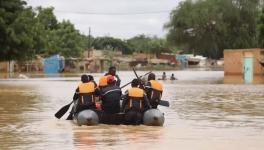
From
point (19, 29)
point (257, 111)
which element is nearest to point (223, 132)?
point (257, 111)

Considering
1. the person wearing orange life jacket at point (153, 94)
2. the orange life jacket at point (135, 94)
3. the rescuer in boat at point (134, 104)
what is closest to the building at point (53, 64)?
the person wearing orange life jacket at point (153, 94)

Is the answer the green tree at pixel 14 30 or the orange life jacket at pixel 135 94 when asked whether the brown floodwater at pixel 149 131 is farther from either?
the green tree at pixel 14 30

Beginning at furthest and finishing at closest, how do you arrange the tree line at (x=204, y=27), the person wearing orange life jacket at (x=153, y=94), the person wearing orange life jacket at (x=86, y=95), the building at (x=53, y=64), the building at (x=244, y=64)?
1. the tree line at (x=204, y=27)
2. the building at (x=53, y=64)
3. the building at (x=244, y=64)
4. the person wearing orange life jacket at (x=153, y=94)
5. the person wearing orange life jacket at (x=86, y=95)

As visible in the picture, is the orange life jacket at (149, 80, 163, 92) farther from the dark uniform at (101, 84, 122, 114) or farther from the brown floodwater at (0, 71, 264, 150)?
the dark uniform at (101, 84, 122, 114)

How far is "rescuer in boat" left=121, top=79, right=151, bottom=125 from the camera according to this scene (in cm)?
1603

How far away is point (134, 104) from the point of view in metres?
16.1

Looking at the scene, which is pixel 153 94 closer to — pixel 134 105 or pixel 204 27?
pixel 134 105

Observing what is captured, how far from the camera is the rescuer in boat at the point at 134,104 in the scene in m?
16.0

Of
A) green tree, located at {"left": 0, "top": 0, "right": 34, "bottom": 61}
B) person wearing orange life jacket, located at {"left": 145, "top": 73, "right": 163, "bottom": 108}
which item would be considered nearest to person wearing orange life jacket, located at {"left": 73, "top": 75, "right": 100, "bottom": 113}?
person wearing orange life jacket, located at {"left": 145, "top": 73, "right": 163, "bottom": 108}

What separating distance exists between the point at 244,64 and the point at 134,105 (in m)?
44.6

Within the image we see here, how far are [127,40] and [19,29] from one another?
129799 mm

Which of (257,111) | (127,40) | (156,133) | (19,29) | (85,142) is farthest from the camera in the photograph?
(127,40)

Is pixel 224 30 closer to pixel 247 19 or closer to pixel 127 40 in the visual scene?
pixel 247 19

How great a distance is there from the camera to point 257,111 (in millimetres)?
20875
